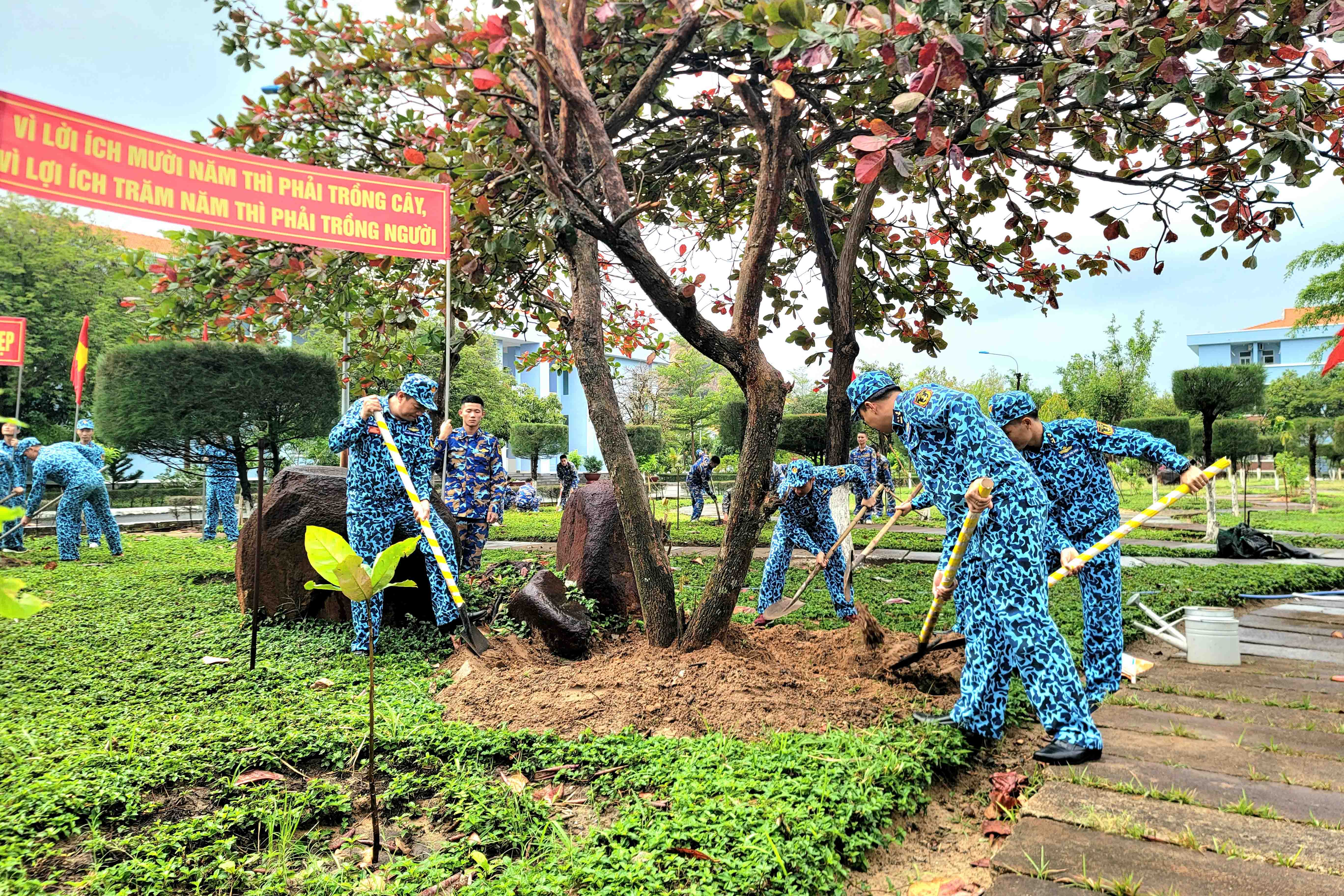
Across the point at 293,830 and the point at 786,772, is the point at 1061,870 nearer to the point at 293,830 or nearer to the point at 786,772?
the point at 786,772

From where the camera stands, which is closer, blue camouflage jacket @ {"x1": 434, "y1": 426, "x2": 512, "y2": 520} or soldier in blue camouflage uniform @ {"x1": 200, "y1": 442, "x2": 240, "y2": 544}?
blue camouflage jacket @ {"x1": 434, "y1": 426, "x2": 512, "y2": 520}

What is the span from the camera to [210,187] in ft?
13.3

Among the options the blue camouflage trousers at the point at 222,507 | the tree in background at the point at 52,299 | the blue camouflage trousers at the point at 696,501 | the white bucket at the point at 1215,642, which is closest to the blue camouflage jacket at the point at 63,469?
the blue camouflage trousers at the point at 222,507

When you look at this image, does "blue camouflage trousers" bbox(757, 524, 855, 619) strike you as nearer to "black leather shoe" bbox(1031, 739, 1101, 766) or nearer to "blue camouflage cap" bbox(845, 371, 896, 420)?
"blue camouflage cap" bbox(845, 371, 896, 420)

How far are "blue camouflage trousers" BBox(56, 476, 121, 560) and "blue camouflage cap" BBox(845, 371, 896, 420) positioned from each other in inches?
393

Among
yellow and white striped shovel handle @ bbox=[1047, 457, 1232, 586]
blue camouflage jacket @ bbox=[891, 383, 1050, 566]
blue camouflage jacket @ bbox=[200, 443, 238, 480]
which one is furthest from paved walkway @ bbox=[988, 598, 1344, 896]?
blue camouflage jacket @ bbox=[200, 443, 238, 480]

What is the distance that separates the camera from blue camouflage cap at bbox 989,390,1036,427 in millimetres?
3814

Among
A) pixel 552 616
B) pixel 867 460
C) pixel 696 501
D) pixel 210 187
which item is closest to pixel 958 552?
pixel 552 616

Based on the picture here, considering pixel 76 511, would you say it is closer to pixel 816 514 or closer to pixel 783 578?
pixel 783 578

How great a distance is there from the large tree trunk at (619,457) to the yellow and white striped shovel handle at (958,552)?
120 cm

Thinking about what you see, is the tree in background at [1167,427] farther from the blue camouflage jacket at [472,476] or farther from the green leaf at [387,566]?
the green leaf at [387,566]

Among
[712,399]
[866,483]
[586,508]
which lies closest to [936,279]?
[866,483]

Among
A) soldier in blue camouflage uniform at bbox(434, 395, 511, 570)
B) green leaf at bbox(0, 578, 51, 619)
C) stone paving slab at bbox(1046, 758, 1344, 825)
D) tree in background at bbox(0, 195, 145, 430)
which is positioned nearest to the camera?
green leaf at bbox(0, 578, 51, 619)

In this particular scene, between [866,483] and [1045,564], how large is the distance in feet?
8.68
